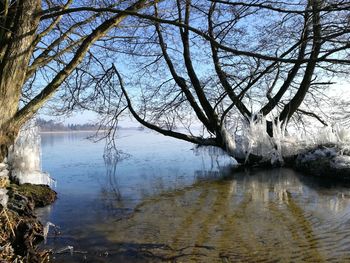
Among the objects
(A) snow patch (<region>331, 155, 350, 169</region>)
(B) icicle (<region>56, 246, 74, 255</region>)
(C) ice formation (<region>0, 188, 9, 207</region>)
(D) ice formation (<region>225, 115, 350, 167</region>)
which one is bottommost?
Answer: (B) icicle (<region>56, 246, 74, 255</region>)

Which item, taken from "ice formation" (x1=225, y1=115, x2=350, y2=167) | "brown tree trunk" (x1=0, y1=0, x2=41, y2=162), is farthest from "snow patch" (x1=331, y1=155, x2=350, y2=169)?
"brown tree trunk" (x1=0, y1=0, x2=41, y2=162)

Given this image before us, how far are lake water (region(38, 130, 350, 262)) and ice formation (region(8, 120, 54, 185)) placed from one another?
0.79 metres

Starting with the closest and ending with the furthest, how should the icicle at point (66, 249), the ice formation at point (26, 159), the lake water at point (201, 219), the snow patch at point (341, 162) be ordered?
the lake water at point (201, 219)
the icicle at point (66, 249)
the ice formation at point (26, 159)
the snow patch at point (341, 162)

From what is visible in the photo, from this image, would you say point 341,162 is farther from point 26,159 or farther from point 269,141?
point 26,159

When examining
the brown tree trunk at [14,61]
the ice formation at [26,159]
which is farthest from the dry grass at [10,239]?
the ice formation at [26,159]

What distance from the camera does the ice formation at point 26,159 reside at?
819 centimetres

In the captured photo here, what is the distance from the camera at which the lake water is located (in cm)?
459

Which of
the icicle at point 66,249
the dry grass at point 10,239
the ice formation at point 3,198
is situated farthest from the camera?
the icicle at point 66,249

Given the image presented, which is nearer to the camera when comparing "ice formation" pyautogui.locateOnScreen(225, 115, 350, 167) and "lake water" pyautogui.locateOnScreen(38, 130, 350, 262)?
"lake water" pyautogui.locateOnScreen(38, 130, 350, 262)

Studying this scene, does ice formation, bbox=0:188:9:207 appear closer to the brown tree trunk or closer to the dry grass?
the dry grass

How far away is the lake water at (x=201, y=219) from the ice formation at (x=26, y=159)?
788mm

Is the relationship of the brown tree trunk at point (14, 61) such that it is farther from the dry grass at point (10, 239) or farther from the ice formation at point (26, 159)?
the ice formation at point (26, 159)

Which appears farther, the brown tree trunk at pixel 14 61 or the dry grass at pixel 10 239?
the brown tree trunk at pixel 14 61

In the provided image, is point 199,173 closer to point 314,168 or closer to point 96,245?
point 314,168
